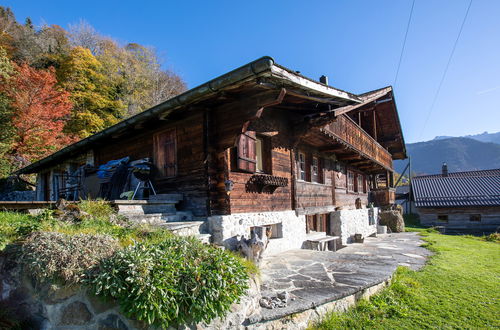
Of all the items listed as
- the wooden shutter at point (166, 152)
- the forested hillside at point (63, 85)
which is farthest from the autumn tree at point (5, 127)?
the wooden shutter at point (166, 152)

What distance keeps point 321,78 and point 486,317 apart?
8.78 m

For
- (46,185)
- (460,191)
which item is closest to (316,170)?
(46,185)

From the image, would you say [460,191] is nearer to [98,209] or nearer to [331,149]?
[331,149]

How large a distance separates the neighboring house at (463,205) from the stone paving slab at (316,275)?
17.7 m

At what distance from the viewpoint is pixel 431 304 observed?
15.8 feet

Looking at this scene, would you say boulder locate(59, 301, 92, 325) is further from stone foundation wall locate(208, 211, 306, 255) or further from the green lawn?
stone foundation wall locate(208, 211, 306, 255)

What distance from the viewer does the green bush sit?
9.26ft

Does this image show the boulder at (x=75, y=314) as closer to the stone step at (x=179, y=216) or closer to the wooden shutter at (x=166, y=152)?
the stone step at (x=179, y=216)

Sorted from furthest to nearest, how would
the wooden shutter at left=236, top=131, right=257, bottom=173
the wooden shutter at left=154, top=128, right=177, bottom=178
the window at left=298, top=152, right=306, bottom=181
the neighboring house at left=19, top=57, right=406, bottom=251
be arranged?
the window at left=298, top=152, right=306, bottom=181, the wooden shutter at left=154, top=128, right=177, bottom=178, the wooden shutter at left=236, top=131, right=257, bottom=173, the neighboring house at left=19, top=57, right=406, bottom=251

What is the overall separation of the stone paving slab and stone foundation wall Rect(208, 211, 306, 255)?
393mm

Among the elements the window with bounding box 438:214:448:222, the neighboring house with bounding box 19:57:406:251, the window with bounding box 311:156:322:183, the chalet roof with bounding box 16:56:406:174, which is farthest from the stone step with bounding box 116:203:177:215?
the window with bounding box 438:214:448:222

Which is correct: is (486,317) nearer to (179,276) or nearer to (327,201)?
(179,276)

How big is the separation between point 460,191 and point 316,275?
24443 mm

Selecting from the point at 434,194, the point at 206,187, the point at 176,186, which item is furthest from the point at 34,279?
the point at 434,194
